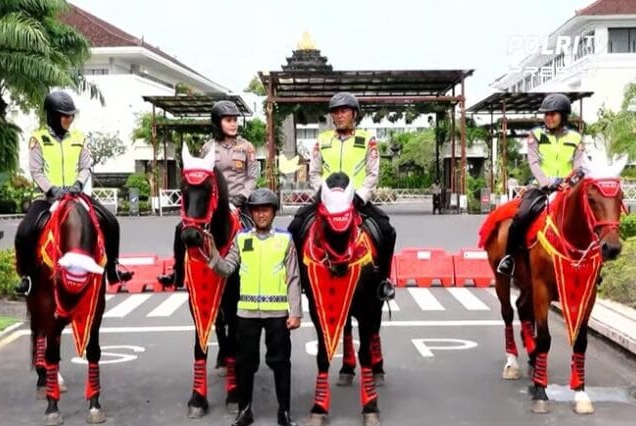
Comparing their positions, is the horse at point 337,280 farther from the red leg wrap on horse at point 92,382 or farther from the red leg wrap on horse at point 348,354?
the red leg wrap on horse at point 92,382

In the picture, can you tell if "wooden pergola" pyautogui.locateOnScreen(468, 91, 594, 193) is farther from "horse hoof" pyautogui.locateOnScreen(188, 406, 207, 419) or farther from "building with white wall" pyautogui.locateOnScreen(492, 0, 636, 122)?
"horse hoof" pyautogui.locateOnScreen(188, 406, 207, 419)

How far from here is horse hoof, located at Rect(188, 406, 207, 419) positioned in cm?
640

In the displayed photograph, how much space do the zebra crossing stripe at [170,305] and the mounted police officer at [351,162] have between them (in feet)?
17.6

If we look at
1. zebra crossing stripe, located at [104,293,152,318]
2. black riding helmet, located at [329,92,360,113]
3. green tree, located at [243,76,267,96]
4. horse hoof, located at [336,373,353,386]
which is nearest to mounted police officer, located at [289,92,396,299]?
black riding helmet, located at [329,92,360,113]

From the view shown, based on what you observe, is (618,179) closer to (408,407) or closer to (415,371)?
(408,407)

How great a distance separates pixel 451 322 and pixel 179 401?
15.7 ft

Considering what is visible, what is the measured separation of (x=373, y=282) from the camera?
624cm

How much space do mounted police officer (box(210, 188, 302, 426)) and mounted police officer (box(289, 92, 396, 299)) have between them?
48cm

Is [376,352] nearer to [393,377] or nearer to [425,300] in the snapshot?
[393,377]

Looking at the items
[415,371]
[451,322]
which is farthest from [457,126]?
[415,371]

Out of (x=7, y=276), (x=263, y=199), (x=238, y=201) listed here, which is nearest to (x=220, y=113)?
(x=238, y=201)

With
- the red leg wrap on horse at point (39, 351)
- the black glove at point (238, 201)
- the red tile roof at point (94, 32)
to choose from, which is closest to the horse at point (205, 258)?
the black glove at point (238, 201)

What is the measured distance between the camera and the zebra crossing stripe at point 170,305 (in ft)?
37.6

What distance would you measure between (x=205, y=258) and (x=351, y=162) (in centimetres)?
156
